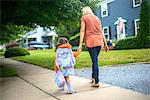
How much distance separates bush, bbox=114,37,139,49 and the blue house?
6.58 feet

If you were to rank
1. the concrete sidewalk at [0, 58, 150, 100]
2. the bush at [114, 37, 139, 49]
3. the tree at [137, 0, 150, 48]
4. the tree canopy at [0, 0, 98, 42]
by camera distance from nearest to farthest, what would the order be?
1. the concrete sidewalk at [0, 58, 150, 100]
2. the tree canopy at [0, 0, 98, 42]
3. the tree at [137, 0, 150, 48]
4. the bush at [114, 37, 139, 49]

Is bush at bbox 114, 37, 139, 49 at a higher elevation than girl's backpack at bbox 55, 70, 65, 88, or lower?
higher

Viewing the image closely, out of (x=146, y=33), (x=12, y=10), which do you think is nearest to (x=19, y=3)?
(x=12, y=10)

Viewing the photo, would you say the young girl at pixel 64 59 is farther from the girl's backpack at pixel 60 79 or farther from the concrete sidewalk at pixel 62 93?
the concrete sidewalk at pixel 62 93

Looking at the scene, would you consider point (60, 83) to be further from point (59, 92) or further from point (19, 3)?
point (19, 3)

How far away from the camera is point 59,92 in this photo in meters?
6.61

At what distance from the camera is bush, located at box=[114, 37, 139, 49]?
2214cm

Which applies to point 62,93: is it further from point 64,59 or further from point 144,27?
point 144,27

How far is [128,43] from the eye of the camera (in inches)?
902

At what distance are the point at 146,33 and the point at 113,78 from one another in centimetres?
1397

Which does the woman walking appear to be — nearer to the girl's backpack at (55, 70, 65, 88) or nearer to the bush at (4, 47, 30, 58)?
the girl's backpack at (55, 70, 65, 88)

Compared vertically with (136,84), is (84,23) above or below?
above

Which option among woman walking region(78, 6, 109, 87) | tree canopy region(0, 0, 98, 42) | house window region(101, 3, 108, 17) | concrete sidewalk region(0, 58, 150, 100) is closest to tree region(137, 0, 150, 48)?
tree canopy region(0, 0, 98, 42)

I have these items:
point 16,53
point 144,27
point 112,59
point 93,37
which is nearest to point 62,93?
point 93,37
